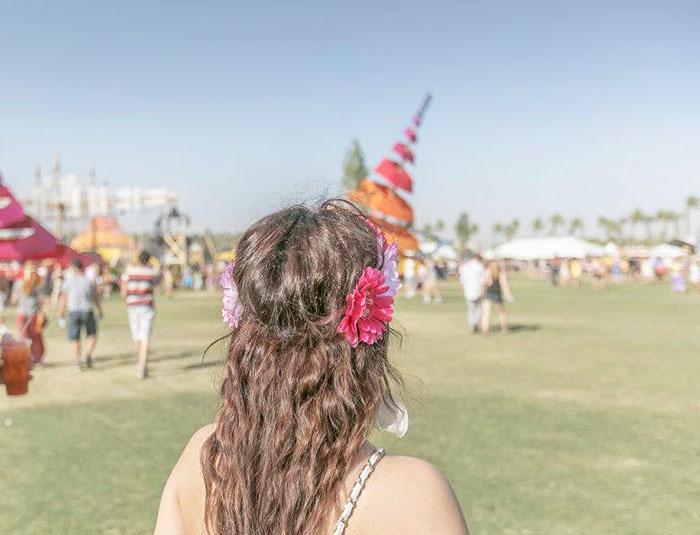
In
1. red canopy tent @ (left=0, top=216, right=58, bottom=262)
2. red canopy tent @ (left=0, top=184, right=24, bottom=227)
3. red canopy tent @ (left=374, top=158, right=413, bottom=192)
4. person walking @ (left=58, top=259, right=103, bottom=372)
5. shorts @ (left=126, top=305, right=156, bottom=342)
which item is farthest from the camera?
red canopy tent @ (left=374, top=158, right=413, bottom=192)

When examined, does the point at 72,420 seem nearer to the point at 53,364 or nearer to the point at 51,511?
the point at 51,511

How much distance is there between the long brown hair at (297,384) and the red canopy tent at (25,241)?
7.19 metres

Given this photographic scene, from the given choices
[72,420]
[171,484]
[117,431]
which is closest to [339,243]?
[171,484]

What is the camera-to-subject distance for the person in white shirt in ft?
51.5

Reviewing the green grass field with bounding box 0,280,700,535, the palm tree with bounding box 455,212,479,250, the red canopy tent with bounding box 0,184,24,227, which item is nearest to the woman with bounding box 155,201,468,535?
the green grass field with bounding box 0,280,700,535

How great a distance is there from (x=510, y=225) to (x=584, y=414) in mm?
139231

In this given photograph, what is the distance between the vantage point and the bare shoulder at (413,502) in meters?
1.30

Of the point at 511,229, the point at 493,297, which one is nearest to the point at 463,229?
the point at 511,229

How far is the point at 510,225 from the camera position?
472 ft

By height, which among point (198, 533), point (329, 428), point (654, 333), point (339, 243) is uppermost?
point (339, 243)

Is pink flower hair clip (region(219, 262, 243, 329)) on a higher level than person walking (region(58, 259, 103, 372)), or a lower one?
higher

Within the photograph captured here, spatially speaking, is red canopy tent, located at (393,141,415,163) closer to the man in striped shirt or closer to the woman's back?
the man in striped shirt

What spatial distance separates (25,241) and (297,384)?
25.0 ft

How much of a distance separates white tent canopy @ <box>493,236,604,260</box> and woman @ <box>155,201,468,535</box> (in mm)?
55557
